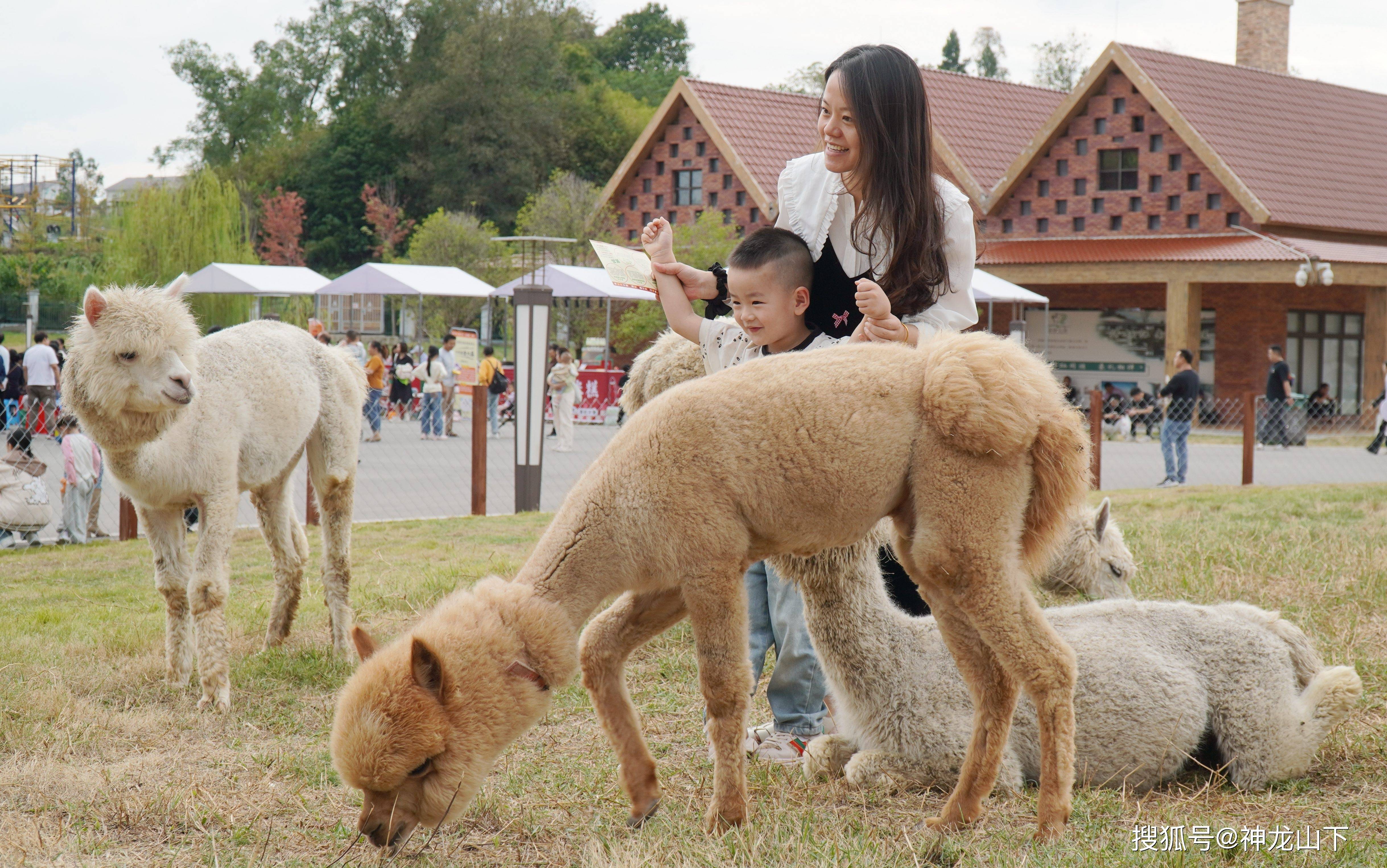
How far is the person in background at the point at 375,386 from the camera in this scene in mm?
19547

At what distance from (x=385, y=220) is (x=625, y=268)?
181 ft

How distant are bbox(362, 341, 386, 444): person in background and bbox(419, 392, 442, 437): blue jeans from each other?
83 centimetres

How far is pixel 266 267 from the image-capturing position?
1183 inches

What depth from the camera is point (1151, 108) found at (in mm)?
27031

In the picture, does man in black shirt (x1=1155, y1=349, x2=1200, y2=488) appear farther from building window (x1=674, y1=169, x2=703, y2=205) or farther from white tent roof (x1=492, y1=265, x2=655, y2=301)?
building window (x1=674, y1=169, x2=703, y2=205)

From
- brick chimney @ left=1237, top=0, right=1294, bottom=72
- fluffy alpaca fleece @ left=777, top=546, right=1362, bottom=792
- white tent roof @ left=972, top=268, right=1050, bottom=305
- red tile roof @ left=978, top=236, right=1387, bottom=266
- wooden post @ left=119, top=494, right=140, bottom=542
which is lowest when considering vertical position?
wooden post @ left=119, top=494, right=140, bottom=542

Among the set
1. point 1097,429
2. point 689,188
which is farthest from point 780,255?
point 689,188

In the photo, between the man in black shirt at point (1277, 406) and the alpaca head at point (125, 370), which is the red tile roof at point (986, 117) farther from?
the alpaca head at point (125, 370)

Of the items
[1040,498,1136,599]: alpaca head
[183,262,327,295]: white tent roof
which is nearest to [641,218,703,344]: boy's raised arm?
[1040,498,1136,599]: alpaca head

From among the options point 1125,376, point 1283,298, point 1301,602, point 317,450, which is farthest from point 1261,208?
point 317,450

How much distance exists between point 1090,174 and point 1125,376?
496 centimetres

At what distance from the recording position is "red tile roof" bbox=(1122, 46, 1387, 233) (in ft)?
86.2

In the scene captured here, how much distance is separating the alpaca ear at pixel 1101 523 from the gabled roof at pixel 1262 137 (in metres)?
21.2

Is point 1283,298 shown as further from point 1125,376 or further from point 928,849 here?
point 928,849
